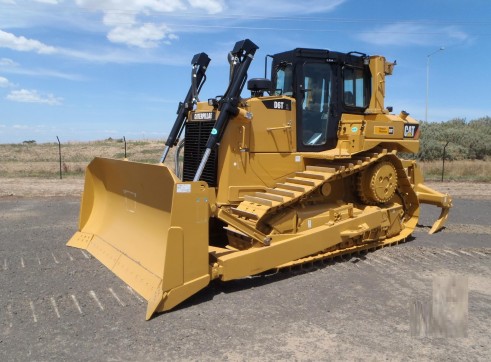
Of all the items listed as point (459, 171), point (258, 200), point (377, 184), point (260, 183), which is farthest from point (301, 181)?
point (459, 171)

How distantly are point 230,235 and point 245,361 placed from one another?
9.12 ft

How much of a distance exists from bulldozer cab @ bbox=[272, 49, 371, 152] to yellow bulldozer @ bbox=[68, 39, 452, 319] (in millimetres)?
17

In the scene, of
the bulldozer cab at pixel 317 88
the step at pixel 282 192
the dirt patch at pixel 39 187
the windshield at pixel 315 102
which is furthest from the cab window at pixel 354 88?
the dirt patch at pixel 39 187

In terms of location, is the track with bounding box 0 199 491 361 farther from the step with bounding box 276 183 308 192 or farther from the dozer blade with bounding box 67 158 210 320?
the step with bounding box 276 183 308 192

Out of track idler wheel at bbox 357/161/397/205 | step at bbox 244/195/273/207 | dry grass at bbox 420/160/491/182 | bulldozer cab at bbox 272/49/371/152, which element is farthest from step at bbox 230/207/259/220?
dry grass at bbox 420/160/491/182

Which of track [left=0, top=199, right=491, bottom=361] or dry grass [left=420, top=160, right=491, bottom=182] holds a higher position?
dry grass [left=420, top=160, right=491, bottom=182]

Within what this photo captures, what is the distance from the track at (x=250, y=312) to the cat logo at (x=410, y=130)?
6.71 ft

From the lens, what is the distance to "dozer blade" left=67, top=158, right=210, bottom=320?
4.76 meters

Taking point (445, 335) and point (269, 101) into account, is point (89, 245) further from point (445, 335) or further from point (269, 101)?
point (445, 335)

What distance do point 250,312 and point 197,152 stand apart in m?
2.84

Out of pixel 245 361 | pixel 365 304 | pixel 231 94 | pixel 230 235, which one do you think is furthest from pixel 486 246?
pixel 245 361

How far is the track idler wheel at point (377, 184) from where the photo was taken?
284 inches

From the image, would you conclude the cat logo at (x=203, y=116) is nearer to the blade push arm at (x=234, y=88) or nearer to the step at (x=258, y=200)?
the blade push arm at (x=234, y=88)

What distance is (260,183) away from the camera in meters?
6.57
